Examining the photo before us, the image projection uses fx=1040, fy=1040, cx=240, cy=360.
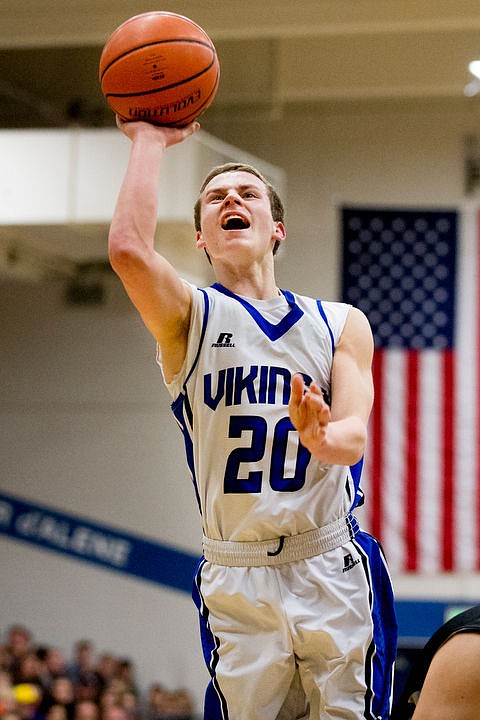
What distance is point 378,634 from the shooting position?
10.7 ft

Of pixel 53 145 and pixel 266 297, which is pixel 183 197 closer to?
pixel 53 145

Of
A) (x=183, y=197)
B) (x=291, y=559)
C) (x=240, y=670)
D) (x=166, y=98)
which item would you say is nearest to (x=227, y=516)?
(x=291, y=559)

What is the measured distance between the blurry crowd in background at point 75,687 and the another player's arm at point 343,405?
8363mm

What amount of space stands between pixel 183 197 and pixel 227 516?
25.0ft

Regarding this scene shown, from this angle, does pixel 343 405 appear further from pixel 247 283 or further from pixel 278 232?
pixel 278 232

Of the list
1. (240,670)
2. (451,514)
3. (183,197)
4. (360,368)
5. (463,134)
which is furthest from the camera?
(463,134)

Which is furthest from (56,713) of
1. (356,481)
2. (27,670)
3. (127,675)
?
(356,481)

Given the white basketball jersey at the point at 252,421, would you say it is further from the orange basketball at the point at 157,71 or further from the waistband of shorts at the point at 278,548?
the orange basketball at the point at 157,71

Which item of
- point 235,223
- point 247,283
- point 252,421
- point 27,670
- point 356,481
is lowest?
point 27,670

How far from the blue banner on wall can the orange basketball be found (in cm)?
1032

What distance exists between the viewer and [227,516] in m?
3.26

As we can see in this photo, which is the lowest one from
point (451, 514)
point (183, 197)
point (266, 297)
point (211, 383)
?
point (451, 514)

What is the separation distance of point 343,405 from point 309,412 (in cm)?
43

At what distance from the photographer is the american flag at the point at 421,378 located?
12.4 m
